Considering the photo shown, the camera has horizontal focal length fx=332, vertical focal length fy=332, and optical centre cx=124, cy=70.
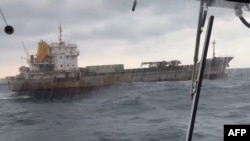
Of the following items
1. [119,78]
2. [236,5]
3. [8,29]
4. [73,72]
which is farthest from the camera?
[119,78]

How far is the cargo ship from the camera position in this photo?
79438mm

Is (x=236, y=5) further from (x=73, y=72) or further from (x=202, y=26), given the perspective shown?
(x=73, y=72)

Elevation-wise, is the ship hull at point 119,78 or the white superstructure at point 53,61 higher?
the white superstructure at point 53,61

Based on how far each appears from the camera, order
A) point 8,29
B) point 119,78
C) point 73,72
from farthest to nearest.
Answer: point 119,78
point 73,72
point 8,29

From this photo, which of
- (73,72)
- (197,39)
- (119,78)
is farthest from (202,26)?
(119,78)

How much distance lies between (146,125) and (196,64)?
1994cm

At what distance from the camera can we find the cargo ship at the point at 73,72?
3127 inches

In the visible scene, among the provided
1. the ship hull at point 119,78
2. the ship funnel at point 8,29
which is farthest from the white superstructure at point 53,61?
the ship funnel at point 8,29

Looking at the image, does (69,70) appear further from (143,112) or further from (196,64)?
(196,64)

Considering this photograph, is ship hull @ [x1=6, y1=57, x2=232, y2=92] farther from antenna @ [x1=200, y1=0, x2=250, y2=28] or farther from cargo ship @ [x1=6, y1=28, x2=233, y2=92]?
antenna @ [x1=200, y1=0, x2=250, y2=28]

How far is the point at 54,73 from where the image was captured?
3152 inches

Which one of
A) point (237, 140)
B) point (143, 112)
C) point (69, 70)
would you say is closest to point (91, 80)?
point (69, 70)

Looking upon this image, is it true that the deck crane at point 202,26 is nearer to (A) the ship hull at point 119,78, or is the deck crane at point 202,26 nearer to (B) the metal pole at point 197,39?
(B) the metal pole at point 197,39

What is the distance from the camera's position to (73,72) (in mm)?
81875
